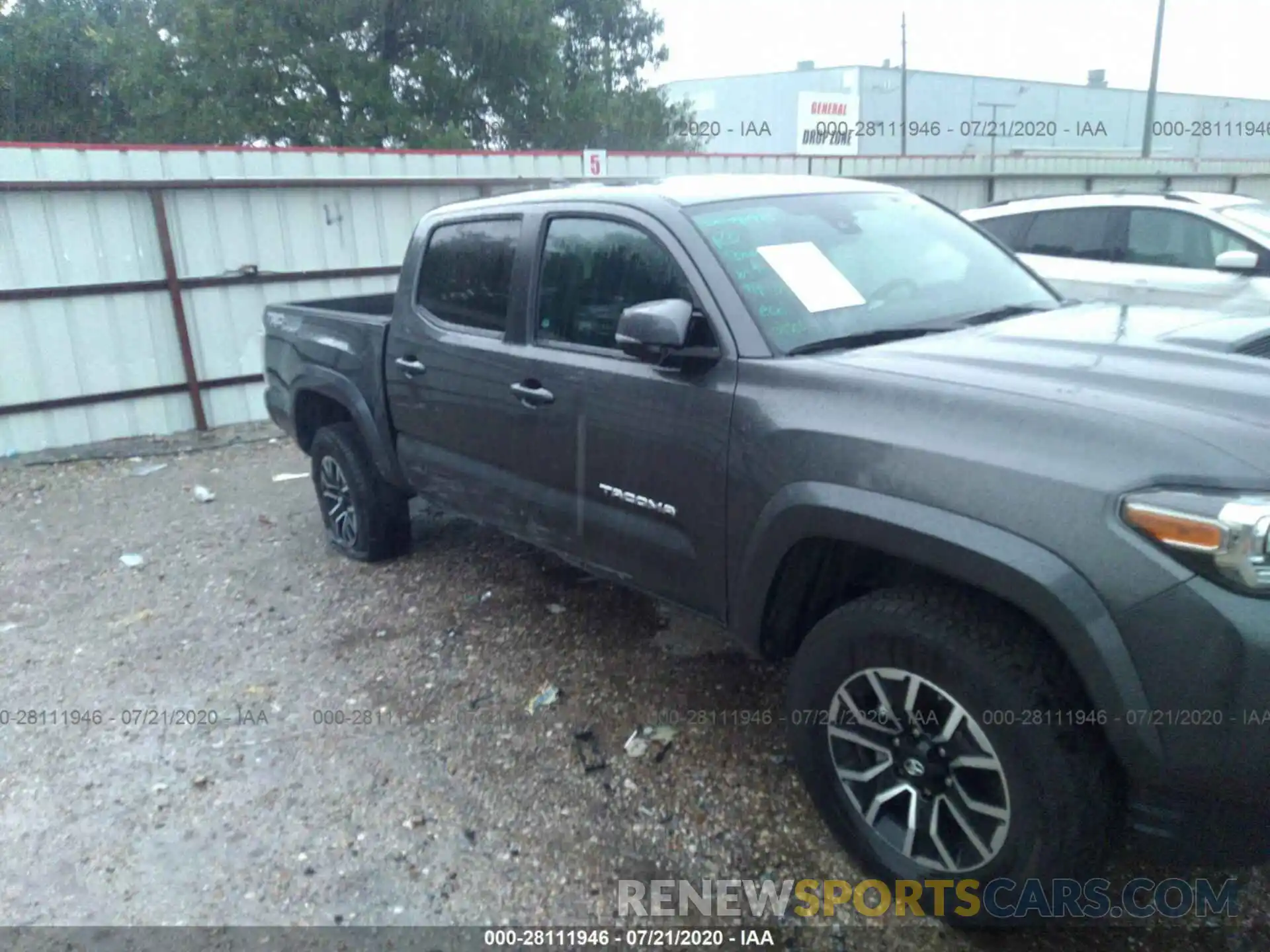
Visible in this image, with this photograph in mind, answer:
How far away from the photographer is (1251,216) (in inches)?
268

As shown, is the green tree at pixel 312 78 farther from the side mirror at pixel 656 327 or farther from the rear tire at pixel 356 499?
the side mirror at pixel 656 327

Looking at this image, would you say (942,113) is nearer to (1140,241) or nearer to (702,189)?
(1140,241)

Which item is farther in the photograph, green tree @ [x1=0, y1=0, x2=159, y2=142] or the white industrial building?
the white industrial building

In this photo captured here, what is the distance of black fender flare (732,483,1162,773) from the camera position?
208 cm

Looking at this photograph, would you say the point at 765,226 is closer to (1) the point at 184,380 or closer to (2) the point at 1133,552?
(2) the point at 1133,552

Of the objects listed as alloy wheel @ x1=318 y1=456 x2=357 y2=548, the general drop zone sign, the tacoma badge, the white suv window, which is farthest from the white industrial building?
the tacoma badge

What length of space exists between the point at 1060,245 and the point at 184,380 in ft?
23.9

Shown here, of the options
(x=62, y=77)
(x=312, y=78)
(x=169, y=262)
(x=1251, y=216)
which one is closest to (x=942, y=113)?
(x=312, y=78)

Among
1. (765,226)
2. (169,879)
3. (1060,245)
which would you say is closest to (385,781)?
(169,879)

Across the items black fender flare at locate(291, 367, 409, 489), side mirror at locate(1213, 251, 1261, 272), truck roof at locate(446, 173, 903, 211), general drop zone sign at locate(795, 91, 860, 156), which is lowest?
black fender flare at locate(291, 367, 409, 489)

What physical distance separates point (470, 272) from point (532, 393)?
85 cm

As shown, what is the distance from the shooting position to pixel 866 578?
281cm

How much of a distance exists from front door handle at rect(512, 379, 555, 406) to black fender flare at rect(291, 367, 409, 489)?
120 cm

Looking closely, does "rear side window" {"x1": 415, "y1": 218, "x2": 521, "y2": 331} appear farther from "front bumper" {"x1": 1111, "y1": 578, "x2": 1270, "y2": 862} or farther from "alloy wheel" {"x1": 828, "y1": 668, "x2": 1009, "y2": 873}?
"front bumper" {"x1": 1111, "y1": 578, "x2": 1270, "y2": 862}
